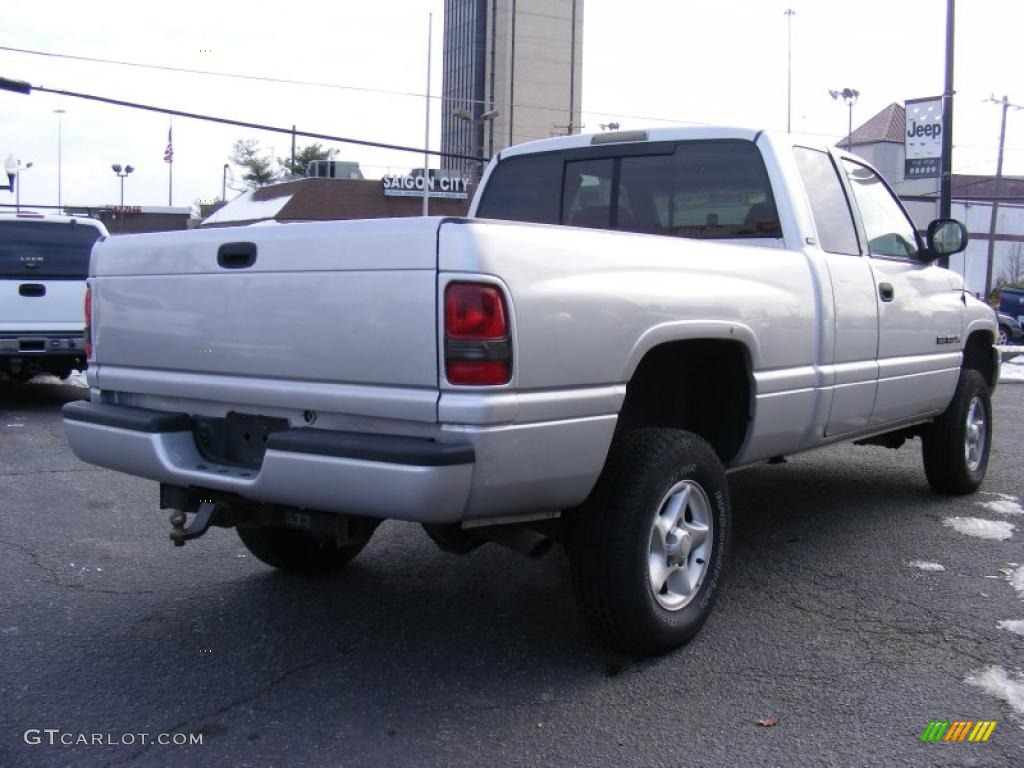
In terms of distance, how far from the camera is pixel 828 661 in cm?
388

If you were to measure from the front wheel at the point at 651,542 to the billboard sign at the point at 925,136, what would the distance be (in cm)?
1483

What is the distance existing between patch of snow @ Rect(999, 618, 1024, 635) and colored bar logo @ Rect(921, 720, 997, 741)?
→ 0.93 metres

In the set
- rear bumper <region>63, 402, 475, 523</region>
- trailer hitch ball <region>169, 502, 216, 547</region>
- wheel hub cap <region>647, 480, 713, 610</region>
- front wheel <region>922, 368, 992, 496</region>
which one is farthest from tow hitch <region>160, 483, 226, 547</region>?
front wheel <region>922, 368, 992, 496</region>

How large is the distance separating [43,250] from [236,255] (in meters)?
7.98

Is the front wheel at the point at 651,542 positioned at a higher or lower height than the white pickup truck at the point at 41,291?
lower

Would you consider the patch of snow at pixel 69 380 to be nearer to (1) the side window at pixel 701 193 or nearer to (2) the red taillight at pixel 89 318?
(2) the red taillight at pixel 89 318

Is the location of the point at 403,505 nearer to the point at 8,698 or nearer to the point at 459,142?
the point at 8,698

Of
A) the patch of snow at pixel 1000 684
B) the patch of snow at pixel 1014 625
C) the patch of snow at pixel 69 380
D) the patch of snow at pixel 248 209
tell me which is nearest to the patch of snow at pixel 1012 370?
the patch of snow at pixel 1014 625

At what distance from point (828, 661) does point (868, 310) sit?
74.8 inches

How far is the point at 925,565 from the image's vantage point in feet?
16.7

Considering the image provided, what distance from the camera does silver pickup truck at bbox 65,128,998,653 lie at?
10.3ft

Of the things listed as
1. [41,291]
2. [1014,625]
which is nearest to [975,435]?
[1014,625]

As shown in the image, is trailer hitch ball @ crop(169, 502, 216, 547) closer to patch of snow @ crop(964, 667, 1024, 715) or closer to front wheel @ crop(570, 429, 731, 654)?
front wheel @ crop(570, 429, 731, 654)

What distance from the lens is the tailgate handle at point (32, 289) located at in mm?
10352
